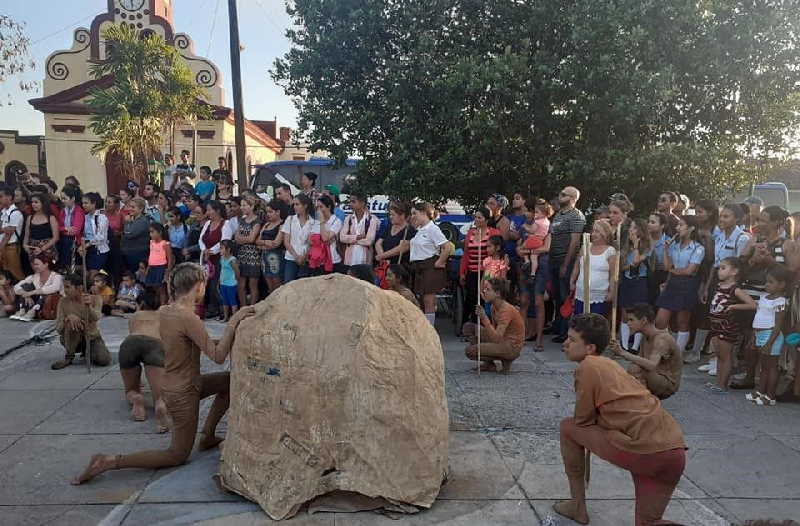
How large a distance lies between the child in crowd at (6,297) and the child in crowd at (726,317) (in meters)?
9.49

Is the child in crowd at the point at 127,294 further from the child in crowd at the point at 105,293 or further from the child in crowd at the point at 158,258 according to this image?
the child in crowd at the point at 158,258

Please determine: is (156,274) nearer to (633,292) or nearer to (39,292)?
(39,292)

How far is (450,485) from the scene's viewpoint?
441 cm

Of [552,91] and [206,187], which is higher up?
[552,91]

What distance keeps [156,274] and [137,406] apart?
4.54m

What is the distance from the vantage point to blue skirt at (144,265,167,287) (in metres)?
9.91

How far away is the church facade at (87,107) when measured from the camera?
24.2m

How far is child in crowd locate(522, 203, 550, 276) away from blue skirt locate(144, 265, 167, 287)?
17.1 feet

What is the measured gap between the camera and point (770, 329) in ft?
20.5

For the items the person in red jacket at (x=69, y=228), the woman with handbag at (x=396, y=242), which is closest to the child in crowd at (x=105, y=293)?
the person in red jacket at (x=69, y=228)

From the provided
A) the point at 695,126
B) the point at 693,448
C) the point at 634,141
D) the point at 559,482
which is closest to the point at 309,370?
the point at 559,482

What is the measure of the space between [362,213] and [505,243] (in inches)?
75.5

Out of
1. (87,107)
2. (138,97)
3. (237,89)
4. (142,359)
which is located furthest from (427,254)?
(87,107)

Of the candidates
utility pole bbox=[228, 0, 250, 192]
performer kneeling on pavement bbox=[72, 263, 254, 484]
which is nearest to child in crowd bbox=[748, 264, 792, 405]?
performer kneeling on pavement bbox=[72, 263, 254, 484]
